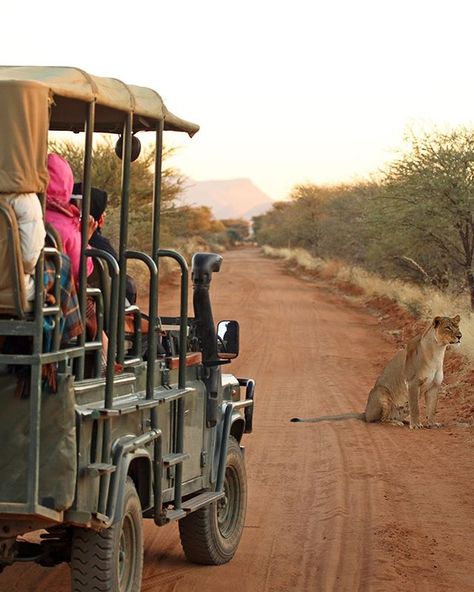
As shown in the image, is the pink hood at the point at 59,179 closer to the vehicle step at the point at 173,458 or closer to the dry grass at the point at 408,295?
the vehicle step at the point at 173,458

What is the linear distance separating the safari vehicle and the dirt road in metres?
0.51

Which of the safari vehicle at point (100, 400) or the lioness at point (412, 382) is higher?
the safari vehicle at point (100, 400)

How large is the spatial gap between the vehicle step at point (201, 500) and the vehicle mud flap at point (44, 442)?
1.75m

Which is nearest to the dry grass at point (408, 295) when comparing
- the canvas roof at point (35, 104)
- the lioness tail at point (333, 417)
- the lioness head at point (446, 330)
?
the lioness head at point (446, 330)

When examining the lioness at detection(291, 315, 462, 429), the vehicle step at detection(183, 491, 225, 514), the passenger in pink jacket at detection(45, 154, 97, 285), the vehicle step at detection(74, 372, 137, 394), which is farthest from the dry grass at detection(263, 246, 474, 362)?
the passenger in pink jacket at detection(45, 154, 97, 285)

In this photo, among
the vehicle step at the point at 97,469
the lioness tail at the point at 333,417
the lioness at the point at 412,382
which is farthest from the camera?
the lioness at the point at 412,382

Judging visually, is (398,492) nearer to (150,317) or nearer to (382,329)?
(150,317)

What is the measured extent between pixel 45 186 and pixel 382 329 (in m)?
21.6

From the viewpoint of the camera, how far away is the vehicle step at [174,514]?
6.58 m

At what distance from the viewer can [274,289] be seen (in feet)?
128

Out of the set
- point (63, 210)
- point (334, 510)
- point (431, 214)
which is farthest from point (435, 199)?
point (63, 210)

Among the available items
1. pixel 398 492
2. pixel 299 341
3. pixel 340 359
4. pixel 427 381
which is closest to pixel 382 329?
pixel 299 341

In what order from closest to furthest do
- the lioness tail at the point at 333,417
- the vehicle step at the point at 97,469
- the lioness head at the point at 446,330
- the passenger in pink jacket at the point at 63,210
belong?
the vehicle step at the point at 97,469, the passenger in pink jacket at the point at 63,210, the lioness tail at the point at 333,417, the lioness head at the point at 446,330

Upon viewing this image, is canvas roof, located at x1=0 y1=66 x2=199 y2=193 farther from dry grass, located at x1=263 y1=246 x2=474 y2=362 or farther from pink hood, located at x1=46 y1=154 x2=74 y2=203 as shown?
dry grass, located at x1=263 y1=246 x2=474 y2=362
